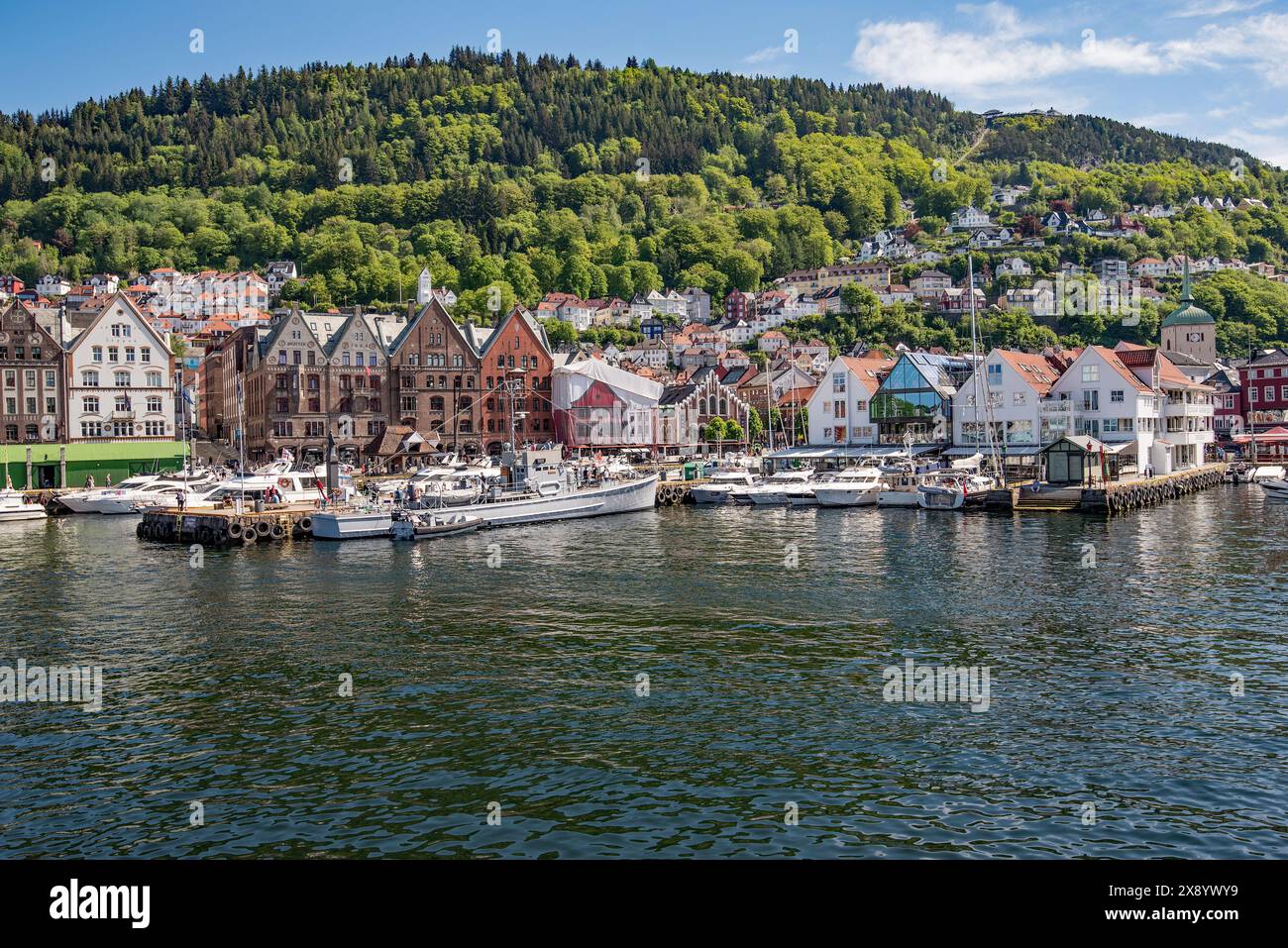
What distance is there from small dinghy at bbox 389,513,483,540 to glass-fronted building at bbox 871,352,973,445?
170ft

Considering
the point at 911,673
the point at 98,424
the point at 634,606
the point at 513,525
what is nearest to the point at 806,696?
the point at 911,673

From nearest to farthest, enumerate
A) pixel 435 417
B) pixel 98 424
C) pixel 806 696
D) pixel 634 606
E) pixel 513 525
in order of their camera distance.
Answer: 1. pixel 806 696
2. pixel 634 606
3. pixel 513 525
4. pixel 98 424
5. pixel 435 417

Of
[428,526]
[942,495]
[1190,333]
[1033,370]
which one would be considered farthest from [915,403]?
[1190,333]

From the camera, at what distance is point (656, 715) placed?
2147 centimetres

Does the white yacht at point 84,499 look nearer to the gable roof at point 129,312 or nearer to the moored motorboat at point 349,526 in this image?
the gable roof at point 129,312

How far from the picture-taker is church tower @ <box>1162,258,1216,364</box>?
168500mm

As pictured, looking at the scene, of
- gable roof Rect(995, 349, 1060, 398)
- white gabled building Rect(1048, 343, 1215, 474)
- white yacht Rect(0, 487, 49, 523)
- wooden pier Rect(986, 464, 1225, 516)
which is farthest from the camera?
gable roof Rect(995, 349, 1060, 398)

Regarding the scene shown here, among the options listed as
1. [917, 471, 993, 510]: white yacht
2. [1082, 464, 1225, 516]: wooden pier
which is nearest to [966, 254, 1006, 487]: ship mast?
[917, 471, 993, 510]: white yacht

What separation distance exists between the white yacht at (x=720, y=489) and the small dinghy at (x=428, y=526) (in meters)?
26.8

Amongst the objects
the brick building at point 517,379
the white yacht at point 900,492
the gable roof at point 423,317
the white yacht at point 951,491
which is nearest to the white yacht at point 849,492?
the white yacht at point 900,492

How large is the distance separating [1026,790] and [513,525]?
50118 millimetres

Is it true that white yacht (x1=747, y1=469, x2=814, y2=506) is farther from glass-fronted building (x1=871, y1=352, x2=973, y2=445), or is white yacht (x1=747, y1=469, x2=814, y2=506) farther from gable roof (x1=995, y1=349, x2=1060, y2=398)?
gable roof (x1=995, y1=349, x2=1060, y2=398)
